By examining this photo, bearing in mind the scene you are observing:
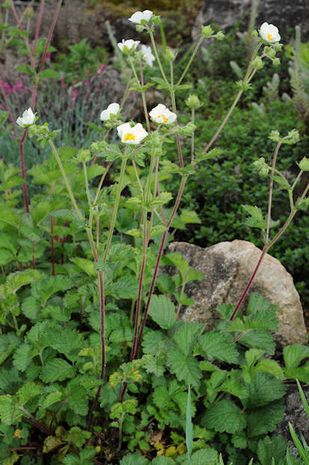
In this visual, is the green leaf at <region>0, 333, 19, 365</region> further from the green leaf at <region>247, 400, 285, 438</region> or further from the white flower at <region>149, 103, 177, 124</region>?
the white flower at <region>149, 103, 177, 124</region>

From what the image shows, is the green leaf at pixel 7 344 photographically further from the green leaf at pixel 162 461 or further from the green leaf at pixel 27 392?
the green leaf at pixel 162 461

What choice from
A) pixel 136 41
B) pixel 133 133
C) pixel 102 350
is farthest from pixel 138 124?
pixel 102 350

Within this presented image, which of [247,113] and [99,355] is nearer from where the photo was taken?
[99,355]

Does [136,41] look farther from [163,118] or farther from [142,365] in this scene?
[142,365]

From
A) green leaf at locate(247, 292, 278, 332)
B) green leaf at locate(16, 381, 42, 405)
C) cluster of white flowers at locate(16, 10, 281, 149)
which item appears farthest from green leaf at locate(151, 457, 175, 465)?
cluster of white flowers at locate(16, 10, 281, 149)

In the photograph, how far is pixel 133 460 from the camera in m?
1.86

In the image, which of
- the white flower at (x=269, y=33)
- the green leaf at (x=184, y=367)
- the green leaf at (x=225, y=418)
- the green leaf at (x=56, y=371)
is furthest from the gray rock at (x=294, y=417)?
the white flower at (x=269, y=33)

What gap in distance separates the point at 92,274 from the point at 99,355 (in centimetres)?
32

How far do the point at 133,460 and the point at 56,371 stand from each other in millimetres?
368

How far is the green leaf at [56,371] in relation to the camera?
1.95m

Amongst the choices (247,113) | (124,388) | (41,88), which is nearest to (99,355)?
(124,388)

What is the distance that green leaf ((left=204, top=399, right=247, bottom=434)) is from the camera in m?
1.97

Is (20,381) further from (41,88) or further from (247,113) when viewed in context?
(41,88)

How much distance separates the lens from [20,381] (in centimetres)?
206
